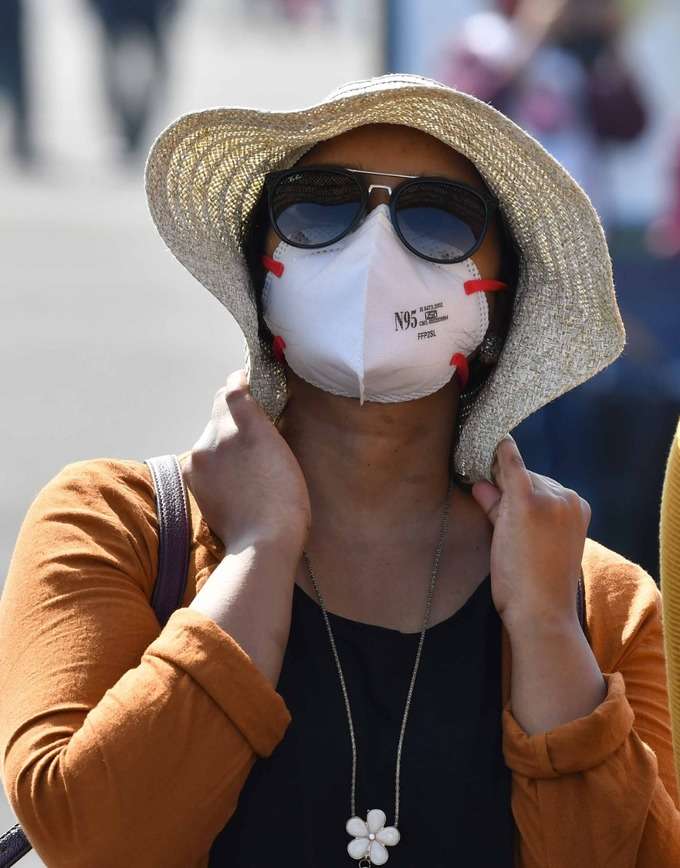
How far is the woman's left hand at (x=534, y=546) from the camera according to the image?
84.7 inches

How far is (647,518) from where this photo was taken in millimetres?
5098

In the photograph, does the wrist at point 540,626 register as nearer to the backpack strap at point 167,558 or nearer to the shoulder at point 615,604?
the shoulder at point 615,604

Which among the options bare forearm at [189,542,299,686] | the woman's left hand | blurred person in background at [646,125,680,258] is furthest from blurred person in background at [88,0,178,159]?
bare forearm at [189,542,299,686]

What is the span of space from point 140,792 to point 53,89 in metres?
10.3

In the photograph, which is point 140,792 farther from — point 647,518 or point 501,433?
point 647,518

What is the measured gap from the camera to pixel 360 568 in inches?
91.8

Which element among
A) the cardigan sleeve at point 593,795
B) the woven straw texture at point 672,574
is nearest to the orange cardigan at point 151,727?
the cardigan sleeve at point 593,795

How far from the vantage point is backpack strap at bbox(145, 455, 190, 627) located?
7.07ft

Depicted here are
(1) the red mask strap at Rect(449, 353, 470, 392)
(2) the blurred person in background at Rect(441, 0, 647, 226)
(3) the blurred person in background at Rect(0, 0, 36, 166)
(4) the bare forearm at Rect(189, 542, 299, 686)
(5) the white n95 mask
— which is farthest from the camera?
(3) the blurred person in background at Rect(0, 0, 36, 166)

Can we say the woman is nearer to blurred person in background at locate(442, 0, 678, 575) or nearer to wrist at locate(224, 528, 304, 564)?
wrist at locate(224, 528, 304, 564)

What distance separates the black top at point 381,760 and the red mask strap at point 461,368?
416 mm

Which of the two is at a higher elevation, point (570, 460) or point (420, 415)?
point (420, 415)

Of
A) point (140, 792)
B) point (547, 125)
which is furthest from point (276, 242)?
point (547, 125)

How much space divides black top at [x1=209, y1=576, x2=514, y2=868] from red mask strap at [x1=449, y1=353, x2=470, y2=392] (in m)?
0.42
